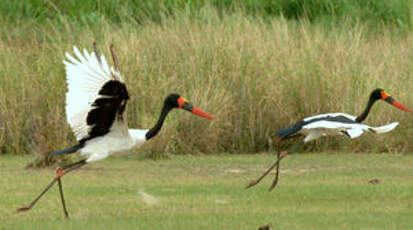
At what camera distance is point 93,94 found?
8.30 metres

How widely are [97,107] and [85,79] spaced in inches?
→ 13.0

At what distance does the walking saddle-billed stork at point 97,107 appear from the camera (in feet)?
26.9

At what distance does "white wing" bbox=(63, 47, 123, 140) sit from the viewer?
8.15 metres

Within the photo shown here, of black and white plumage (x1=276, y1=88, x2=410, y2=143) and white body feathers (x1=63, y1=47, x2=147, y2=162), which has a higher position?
white body feathers (x1=63, y1=47, x2=147, y2=162)

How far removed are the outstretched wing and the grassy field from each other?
789mm

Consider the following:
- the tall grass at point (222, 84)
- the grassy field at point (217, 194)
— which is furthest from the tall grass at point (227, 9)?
the grassy field at point (217, 194)

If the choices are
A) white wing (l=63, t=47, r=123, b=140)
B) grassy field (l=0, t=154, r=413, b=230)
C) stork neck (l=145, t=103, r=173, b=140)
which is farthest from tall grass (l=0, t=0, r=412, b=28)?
white wing (l=63, t=47, r=123, b=140)

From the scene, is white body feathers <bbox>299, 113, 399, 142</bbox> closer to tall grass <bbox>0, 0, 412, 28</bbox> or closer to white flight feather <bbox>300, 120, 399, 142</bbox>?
white flight feather <bbox>300, 120, 399, 142</bbox>

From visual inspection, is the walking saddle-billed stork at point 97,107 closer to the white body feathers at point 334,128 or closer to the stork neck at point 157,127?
the stork neck at point 157,127

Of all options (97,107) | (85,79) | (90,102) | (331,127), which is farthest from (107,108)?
(331,127)

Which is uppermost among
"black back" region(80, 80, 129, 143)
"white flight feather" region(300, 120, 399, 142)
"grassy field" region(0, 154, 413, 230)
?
"black back" region(80, 80, 129, 143)

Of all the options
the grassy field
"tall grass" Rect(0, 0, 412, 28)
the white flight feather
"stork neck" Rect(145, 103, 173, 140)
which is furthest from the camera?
"tall grass" Rect(0, 0, 412, 28)

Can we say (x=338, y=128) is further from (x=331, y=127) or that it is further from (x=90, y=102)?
(x=90, y=102)

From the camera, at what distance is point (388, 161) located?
523 inches
